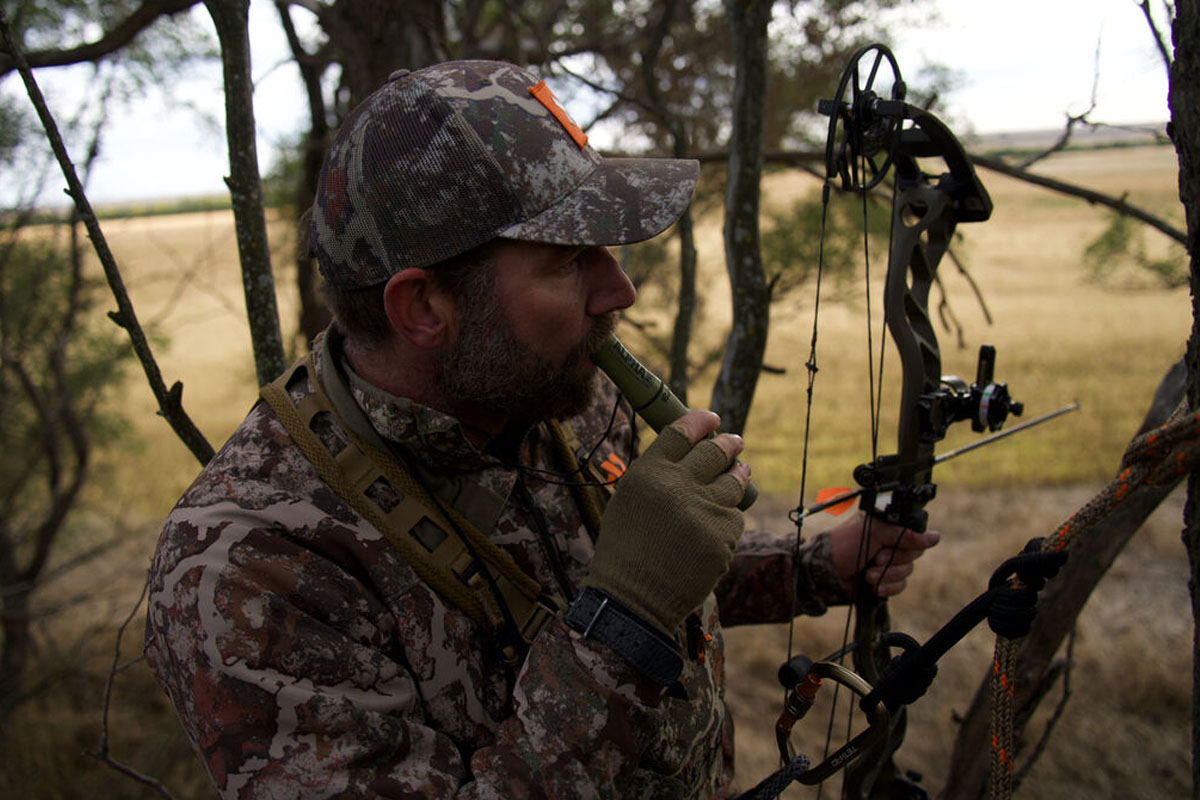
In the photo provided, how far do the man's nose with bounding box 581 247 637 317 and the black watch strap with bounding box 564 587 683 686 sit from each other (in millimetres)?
599

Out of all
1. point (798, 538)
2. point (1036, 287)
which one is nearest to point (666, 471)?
point (798, 538)

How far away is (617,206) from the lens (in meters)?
1.76

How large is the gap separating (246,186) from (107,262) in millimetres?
409

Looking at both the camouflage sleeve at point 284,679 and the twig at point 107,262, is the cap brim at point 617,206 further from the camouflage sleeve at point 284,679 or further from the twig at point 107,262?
the twig at point 107,262

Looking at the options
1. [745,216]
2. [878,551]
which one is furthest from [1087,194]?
[878,551]

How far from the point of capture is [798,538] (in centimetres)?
220

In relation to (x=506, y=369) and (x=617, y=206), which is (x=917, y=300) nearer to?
(x=617, y=206)

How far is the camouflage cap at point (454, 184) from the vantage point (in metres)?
1.66

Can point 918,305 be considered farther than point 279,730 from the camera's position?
Yes

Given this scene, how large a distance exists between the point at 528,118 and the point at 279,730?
1.21 meters

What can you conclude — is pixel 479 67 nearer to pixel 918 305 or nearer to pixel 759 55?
pixel 918 305

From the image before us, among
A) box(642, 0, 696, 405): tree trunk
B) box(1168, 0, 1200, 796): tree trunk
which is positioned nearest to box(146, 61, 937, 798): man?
box(1168, 0, 1200, 796): tree trunk

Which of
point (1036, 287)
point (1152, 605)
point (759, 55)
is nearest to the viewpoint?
point (759, 55)

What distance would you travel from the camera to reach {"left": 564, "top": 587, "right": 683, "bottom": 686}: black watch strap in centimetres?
152
